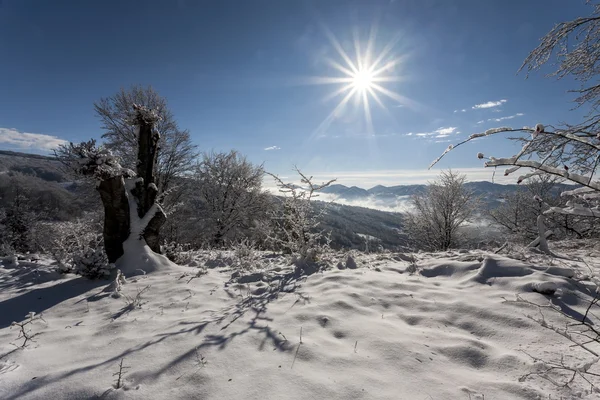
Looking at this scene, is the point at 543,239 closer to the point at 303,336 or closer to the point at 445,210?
the point at 303,336

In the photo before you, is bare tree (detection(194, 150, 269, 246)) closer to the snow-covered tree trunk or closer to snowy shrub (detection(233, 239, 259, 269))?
snowy shrub (detection(233, 239, 259, 269))

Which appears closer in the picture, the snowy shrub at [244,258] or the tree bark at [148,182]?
the snowy shrub at [244,258]

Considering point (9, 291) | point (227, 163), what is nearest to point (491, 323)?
point (9, 291)

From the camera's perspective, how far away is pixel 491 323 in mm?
2783

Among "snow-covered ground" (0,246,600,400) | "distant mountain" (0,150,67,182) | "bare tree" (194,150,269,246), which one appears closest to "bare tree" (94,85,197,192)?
"bare tree" (194,150,269,246)

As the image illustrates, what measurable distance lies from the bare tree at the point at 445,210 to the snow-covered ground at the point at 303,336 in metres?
14.4

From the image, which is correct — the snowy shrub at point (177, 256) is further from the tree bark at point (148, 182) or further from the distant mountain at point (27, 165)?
the distant mountain at point (27, 165)

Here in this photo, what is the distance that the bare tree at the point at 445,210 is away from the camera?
702 inches

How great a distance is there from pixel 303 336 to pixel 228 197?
16.9 metres

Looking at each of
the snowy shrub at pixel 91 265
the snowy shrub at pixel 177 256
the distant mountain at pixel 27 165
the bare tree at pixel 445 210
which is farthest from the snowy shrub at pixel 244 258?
the distant mountain at pixel 27 165

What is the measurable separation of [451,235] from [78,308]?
775 inches

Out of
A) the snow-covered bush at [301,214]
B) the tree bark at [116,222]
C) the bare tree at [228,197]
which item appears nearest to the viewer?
the tree bark at [116,222]

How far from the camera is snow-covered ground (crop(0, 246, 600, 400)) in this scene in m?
1.92

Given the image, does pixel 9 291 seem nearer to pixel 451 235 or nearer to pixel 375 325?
pixel 375 325
